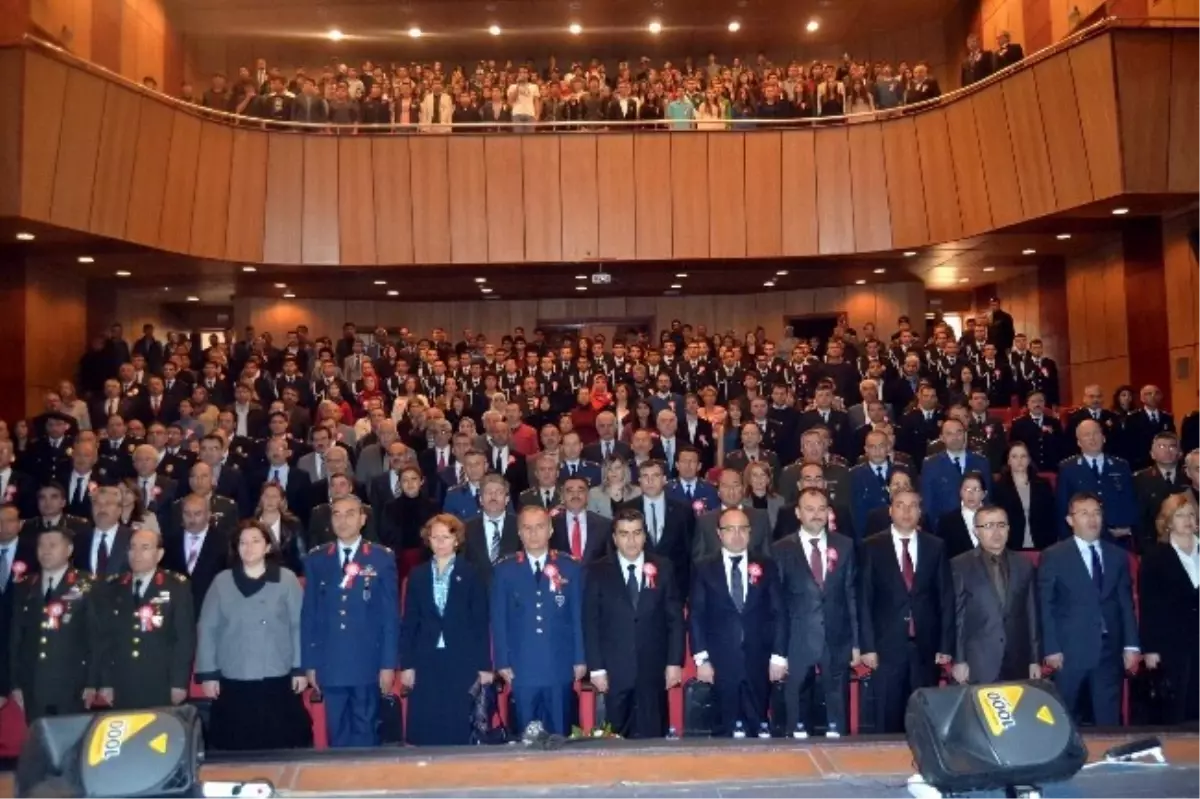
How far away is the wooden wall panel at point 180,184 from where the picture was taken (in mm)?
12648

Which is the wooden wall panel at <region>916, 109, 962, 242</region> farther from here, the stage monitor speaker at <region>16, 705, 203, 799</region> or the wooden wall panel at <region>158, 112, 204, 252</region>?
the stage monitor speaker at <region>16, 705, 203, 799</region>

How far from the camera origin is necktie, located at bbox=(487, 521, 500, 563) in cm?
626

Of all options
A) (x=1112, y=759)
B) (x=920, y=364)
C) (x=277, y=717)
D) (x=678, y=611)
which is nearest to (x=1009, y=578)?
(x=678, y=611)

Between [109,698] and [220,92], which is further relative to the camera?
[220,92]

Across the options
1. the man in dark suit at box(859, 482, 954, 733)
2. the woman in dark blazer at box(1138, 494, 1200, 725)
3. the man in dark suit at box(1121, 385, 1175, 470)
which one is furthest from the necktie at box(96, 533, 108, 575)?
the man in dark suit at box(1121, 385, 1175, 470)

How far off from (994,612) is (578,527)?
7.61 ft

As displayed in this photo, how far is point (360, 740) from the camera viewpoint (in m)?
5.18

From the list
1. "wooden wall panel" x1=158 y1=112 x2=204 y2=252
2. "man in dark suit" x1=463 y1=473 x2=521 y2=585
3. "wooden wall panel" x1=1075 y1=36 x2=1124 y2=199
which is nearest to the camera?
"man in dark suit" x1=463 y1=473 x2=521 y2=585

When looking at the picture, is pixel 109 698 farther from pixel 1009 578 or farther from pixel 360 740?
pixel 1009 578

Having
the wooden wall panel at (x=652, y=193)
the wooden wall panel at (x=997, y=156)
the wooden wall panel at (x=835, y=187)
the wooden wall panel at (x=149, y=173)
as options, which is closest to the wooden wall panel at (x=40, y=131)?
the wooden wall panel at (x=149, y=173)

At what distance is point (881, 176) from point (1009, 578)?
9.79 m

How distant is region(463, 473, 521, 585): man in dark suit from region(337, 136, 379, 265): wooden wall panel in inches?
348

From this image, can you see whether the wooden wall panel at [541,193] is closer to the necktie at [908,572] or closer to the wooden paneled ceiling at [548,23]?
the wooden paneled ceiling at [548,23]

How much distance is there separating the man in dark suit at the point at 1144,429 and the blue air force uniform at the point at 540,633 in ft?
19.1
